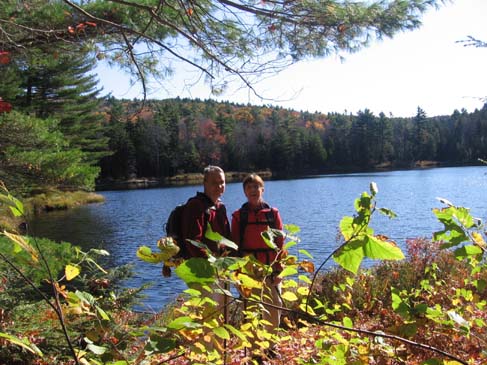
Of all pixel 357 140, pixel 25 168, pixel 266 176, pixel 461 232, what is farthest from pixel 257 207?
pixel 357 140

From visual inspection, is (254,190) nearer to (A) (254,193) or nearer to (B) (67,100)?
(A) (254,193)

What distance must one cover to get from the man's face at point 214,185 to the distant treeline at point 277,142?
5439cm

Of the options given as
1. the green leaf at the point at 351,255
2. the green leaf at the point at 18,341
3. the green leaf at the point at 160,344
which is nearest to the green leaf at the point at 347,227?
the green leaf at the point at 351,255

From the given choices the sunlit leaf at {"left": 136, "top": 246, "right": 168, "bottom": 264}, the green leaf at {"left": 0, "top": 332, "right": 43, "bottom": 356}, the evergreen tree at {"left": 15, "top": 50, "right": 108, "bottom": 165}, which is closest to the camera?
the green leaf at {"left": 0, "top": 332, "right": 43, "bottom": 356}

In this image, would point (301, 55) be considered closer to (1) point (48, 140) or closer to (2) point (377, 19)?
(2) point (377, 19)

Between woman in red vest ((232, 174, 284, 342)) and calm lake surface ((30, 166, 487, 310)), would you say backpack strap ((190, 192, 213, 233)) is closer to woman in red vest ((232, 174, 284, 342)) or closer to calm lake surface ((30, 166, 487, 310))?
woman in red vest ((232, 174, 284, 342))

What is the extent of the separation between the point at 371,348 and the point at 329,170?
7383 centimetres

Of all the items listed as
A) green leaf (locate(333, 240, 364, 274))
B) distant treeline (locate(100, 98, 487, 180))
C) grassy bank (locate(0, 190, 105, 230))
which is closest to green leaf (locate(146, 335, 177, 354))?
green leaf (locate(333, 240, 364, 274))

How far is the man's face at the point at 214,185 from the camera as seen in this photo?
311 cm

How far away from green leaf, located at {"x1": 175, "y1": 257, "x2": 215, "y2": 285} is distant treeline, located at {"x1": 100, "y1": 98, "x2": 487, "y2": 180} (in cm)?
5668

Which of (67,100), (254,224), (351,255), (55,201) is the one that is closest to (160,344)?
(351,255)

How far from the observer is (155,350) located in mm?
836

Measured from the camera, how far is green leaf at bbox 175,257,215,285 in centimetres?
80

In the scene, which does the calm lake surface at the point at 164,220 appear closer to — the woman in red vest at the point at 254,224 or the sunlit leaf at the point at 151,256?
the woman in red vest at the point at 254,224
